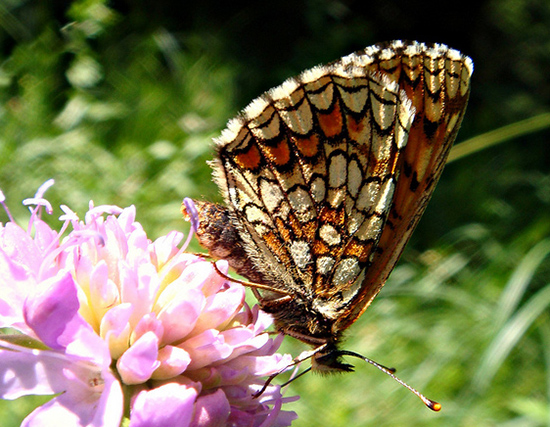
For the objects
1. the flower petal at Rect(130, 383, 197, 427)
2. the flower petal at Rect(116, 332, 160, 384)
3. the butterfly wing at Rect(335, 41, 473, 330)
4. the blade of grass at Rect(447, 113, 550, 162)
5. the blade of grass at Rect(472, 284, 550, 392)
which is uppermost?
the butterfly wing at Rect(335, 41, 473, 330)

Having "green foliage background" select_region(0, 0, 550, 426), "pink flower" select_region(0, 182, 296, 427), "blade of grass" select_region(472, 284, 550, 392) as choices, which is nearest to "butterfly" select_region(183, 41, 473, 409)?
"pink flower" select_region(0, 182, 296, 427)

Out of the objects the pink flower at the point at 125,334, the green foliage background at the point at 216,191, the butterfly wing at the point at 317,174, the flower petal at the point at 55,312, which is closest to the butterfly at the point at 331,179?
the butterfly wing at the point at 317,174

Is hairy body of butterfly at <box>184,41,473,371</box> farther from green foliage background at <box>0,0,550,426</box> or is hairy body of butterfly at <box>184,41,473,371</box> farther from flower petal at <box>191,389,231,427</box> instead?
green foliage background at <box>0,0,550,426</box>

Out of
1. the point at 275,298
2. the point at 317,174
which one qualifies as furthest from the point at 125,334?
the point at 317,174

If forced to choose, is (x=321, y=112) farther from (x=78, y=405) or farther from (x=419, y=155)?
(x=78, y=405)

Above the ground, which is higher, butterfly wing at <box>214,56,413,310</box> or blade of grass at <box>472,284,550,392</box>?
butterfly wing at <box>214,56,413,310</box>

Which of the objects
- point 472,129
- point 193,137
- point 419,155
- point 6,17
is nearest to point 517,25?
point 472,129

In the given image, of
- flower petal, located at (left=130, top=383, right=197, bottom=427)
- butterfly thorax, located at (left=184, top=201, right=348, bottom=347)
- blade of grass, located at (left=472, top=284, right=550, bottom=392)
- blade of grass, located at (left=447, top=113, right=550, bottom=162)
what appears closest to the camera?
flower petal, located at (left=130, top=383, right=197, bottom=427)
